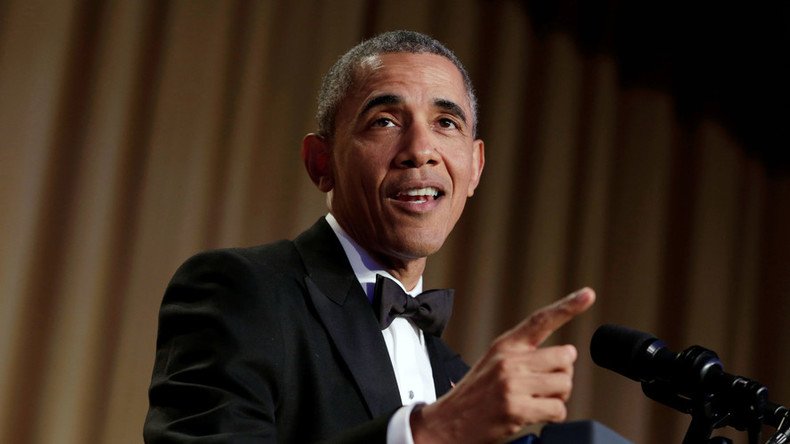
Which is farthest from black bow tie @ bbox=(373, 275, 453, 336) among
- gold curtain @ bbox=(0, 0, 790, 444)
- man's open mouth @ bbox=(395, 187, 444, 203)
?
gold curtain @ bbox=(0, 0, 790, 444)

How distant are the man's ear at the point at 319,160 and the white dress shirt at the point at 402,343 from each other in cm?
11

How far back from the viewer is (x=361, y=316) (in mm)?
1703

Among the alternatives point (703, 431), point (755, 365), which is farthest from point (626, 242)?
point (703, 431)

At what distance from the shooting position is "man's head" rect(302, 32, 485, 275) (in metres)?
1.84

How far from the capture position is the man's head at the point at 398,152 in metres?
1.84

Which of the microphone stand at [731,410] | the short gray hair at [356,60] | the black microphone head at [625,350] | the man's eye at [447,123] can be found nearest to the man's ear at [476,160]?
the short gray hair at [356,60]

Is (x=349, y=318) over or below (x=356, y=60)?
Answer: below

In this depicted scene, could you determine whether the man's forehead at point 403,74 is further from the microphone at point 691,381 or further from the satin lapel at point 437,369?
the microphone at point 691,381

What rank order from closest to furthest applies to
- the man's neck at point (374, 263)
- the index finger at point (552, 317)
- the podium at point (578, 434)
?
the podium at point (578, 434) → the index finger at point (552, 317) → the man's neck at point (374, 263)

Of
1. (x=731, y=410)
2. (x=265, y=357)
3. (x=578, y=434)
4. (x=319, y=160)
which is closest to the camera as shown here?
(x=578, y=434)

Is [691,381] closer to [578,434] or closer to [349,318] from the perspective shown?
[578,434]

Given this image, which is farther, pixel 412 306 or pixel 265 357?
pixel 412 306

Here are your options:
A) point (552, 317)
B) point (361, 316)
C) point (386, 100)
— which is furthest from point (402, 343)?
point (552, 317)

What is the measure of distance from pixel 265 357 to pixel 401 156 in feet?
1.73
